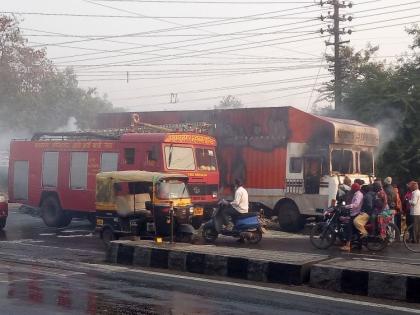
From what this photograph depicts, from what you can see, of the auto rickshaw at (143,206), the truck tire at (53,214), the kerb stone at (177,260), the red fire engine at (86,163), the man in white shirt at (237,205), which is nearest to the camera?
the kerb stone at (177,260)

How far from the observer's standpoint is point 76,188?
19.2m

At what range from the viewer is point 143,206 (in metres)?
14.6

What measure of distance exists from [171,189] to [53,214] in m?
6.42

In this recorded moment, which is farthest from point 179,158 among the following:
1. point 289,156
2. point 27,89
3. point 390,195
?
point 27,89

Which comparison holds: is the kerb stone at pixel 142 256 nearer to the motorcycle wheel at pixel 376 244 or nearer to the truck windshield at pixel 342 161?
the motorcycle wheel at pixel 376 244

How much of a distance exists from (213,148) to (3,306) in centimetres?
1158

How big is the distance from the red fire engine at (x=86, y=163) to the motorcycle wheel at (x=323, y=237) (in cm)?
342

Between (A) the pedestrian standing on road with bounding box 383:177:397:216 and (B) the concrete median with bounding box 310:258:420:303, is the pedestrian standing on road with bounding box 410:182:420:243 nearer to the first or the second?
(A) the pedestrian standing on road with bounding box 383:177:397:216

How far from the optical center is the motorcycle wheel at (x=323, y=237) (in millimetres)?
14211

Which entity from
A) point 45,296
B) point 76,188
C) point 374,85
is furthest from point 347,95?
point 45,296

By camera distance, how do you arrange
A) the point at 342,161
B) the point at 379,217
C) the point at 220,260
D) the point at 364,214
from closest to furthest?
→ the point at 220,260 < the point at 364,214 < the point at 379,217 < the point at 342,161

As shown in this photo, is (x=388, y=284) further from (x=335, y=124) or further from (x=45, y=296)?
(x=335, y=124)

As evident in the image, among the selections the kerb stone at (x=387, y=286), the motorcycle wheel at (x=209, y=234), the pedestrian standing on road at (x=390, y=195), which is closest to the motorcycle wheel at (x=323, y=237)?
the pedestrian standing on road at (x=390, y=195)

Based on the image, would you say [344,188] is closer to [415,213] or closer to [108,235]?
[415,213]
